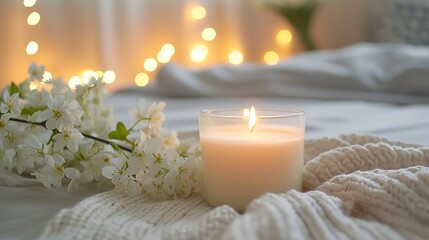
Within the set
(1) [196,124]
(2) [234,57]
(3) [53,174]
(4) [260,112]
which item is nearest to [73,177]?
(3) [53,174]

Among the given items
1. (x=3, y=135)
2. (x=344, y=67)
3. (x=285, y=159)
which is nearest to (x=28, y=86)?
(x=3, y=135)

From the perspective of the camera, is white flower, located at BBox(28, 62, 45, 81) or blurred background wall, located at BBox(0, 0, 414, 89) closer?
white flower, located at BBox(28, 62, 45, 81)

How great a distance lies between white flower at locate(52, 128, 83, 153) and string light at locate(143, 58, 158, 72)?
215 cm

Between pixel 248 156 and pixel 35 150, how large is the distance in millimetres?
258

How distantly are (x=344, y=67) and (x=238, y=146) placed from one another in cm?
124

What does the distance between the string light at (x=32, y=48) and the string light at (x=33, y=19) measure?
0.09 meters

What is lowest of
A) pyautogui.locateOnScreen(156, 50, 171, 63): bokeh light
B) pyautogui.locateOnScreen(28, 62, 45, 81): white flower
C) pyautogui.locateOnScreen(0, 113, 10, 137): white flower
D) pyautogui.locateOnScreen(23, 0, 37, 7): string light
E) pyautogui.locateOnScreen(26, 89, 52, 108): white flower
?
pyautogui.locateOnScreen(0, 113, 10, 137): white flower

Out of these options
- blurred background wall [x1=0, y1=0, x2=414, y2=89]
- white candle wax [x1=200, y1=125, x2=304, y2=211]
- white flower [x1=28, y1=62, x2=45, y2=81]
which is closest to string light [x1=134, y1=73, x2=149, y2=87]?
blurred background wall [x1=0, y1=0, x2=414, y2=89]

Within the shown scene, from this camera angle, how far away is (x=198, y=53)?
115 inches

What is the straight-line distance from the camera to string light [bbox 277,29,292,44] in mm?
3213

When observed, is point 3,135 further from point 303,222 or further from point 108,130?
point 303,222

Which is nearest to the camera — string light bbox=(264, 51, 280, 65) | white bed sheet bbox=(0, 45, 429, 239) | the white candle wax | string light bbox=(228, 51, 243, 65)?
the white candle wax

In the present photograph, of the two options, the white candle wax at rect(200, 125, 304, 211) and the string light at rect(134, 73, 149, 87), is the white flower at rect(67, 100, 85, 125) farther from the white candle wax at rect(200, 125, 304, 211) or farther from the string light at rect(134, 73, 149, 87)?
the string light at rect(134, 73, 149, 87)

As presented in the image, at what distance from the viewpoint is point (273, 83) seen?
172 cm
